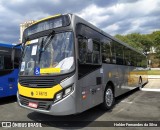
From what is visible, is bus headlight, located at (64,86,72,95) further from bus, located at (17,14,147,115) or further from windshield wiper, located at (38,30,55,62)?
windshield wiper, located at (38,30,55,62)

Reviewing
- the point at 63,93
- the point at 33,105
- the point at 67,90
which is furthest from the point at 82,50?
the point at 33,105

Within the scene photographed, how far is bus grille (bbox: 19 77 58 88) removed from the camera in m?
5.75

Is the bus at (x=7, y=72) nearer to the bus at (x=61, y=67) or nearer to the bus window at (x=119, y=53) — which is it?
the bus at (x=61, y=67)

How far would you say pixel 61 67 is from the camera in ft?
18.9

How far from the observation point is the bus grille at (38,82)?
18.9 feet

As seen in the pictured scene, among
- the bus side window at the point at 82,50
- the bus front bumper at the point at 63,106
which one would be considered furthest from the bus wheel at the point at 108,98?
the bus front bumper at the point at 63,106

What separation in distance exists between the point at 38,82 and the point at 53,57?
844mm

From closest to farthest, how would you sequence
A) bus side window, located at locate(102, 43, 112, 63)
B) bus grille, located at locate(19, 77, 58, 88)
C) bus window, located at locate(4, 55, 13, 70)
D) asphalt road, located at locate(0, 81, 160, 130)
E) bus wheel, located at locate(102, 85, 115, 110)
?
bus grille, located at locate(19, 77, 58, 88)
asphalt road, located at locate(0, 81, 160, 130)
bus wheel, located at locate(102, 85, 115, 110)
bus side window, located at locate(102, 43, 112, 63)
bus window, located at locate(4, 55, 13, 70)

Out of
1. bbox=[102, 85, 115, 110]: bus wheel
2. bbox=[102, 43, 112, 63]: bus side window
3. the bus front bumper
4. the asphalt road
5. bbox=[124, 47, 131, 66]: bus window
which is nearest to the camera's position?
the bus front bumper

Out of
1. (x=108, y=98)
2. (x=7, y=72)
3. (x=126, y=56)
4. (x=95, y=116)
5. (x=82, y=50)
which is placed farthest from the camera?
(x=126, y=56)

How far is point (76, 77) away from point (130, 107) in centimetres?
394

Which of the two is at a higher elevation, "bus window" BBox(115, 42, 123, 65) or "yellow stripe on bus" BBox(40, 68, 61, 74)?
"bus window" BBox(115, 42, 123, 65)

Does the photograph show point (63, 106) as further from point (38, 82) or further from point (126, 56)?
point (126, 56)

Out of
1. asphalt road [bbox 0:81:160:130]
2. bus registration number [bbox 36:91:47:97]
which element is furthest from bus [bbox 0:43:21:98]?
bus registration number [bbox 36:91:47:97]
